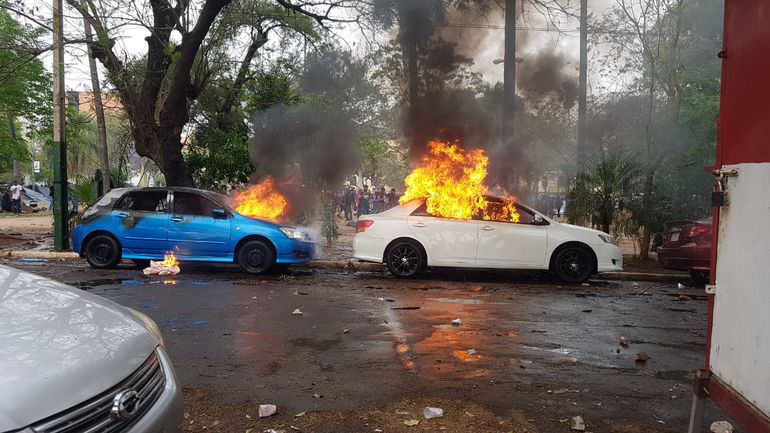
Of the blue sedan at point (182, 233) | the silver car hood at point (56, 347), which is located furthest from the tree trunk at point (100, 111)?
the silver car hood at point (56, 347)

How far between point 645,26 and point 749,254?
11.5 m

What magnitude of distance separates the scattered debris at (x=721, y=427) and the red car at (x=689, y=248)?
6.60 meters

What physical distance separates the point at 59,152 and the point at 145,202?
3.81 meters

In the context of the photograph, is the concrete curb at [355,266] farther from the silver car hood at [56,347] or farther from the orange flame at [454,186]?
the silver car hood at [56,347]

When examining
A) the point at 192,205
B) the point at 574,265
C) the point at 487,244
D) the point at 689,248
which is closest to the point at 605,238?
the point at 574,265

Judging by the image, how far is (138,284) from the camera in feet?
28.1

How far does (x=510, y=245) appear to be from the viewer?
9.38m

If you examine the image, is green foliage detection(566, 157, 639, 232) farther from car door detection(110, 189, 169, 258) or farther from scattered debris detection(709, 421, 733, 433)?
scattered debris detection(709, 421, 733, 433)

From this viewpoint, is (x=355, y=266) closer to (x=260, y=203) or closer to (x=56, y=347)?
(x=260, y=203)

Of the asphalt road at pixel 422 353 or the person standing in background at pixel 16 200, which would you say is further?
the person standing in background at pixel 16 200

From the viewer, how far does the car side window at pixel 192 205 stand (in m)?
9.92

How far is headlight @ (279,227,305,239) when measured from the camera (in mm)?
9758

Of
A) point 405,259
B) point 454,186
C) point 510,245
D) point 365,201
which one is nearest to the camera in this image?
point 510,245

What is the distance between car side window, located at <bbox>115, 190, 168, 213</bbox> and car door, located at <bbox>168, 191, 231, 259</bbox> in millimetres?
319
